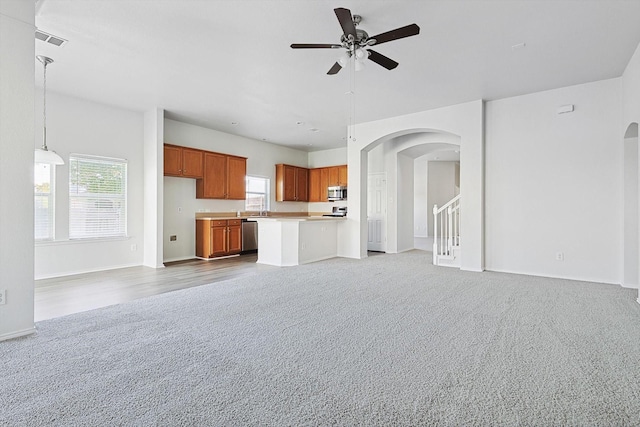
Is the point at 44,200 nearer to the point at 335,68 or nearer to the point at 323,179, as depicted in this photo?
the point at 335,68

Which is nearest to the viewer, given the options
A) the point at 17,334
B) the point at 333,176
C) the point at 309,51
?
the point at 17,334

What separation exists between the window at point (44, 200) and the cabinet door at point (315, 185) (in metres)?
6.24

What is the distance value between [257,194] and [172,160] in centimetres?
270

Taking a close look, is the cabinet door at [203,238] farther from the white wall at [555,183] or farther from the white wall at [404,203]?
the white wall at [555,183]

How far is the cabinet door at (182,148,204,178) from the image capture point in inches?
266

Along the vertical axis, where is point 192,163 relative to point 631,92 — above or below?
below

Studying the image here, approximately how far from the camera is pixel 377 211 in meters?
8.37

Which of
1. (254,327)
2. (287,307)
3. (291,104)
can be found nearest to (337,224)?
(291,104)

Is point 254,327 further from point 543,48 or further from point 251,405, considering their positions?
point 543,48

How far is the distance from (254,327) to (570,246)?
492 centimetres

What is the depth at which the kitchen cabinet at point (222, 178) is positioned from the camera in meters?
7.20

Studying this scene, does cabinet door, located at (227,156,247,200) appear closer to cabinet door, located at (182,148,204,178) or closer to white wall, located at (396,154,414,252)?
cabinet door, located at (182,148,204,178)

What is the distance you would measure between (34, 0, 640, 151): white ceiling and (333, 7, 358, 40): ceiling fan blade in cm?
25

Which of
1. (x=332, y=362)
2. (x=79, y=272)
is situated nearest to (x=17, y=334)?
(x=332, y=362)
